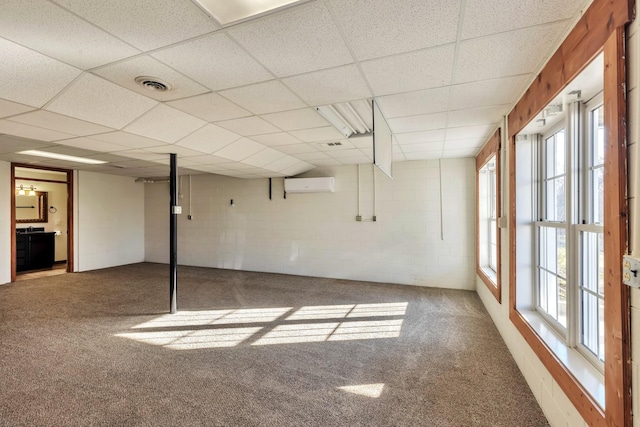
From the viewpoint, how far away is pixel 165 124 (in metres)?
3.23

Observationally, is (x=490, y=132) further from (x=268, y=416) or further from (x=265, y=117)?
(x=268, y=416)

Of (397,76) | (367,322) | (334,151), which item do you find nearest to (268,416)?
(367,322)

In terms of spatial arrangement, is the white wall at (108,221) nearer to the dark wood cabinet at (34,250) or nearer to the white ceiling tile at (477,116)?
the dark wood cabinet at (34,250)

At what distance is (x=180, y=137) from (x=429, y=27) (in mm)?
2963

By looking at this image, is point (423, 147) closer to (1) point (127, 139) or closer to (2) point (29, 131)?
(1) point (127, 139)

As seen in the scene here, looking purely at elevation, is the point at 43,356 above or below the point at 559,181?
below

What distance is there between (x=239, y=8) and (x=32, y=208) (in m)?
9.82

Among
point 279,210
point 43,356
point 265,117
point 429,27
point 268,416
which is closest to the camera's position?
point 429,27

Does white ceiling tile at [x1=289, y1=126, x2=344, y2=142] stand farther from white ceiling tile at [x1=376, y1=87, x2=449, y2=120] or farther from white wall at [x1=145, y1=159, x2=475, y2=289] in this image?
white wall at [x1=145, y1=159, x2=475, y2=289]

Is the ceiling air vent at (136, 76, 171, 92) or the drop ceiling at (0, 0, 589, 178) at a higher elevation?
the ceiling air vent at (136, 76, 171, 92)

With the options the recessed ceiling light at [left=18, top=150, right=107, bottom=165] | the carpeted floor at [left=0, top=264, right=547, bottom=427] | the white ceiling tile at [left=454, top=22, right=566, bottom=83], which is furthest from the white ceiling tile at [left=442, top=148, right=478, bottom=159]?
the recessed ceiling light at [left=18, top=150, right=107, bottom=165]

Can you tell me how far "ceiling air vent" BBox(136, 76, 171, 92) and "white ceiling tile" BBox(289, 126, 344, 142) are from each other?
1581 millimetres

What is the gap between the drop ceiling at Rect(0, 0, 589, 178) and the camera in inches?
61.5

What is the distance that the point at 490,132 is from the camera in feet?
12.2
